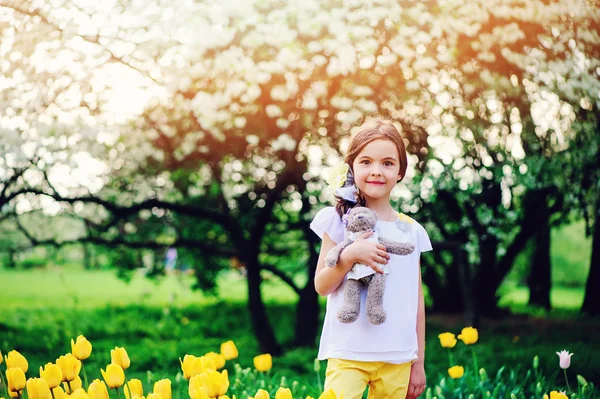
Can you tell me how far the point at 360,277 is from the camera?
201 centimetres

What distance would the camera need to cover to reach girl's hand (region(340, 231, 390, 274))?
1.98 m

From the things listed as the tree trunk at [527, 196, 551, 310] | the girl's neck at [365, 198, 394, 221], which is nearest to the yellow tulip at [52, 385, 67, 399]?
the girl's neck at [365, 198, 394, 221]

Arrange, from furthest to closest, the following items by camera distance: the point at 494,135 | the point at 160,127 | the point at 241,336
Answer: the point at 241,336, the point at 160,127, the point at 494,135

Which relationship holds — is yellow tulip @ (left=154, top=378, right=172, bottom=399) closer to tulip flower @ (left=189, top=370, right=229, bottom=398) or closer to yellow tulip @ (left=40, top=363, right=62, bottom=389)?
tulip flower @ (left=189, top=370, right=229, bottom=398)

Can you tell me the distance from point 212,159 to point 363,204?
497cm

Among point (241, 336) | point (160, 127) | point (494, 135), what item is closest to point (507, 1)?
point (494, 135)

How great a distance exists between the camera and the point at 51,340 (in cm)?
723

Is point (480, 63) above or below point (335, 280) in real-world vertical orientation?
above

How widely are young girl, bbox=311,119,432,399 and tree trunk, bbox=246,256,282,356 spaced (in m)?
3.98

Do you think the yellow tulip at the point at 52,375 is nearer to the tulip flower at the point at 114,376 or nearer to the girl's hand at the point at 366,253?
the tulip flower at the point at 114,376

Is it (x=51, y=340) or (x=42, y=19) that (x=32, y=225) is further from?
(x=42, y=19)

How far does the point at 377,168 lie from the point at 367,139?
108 mm

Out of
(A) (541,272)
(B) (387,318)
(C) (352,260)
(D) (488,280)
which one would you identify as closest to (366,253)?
(C) (352,260)

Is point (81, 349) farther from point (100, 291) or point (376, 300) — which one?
point (100, 291)
